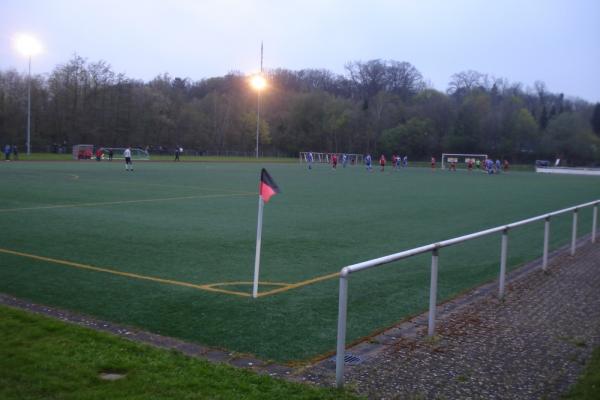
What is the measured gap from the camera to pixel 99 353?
215 inches

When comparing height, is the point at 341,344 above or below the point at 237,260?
above

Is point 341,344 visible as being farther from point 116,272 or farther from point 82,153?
point 82,153

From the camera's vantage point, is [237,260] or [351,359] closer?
[351,359]

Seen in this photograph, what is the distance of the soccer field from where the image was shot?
6.95 meters

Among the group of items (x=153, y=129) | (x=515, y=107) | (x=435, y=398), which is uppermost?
(x=515, y=107)

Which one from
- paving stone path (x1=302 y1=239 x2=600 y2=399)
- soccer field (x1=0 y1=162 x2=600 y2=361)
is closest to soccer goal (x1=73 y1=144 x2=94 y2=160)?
soccer field (x1=0 y1=162 x2=600 y2=361)

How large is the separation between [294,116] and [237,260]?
4042 inches

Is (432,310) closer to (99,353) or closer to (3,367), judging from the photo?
(99,353)

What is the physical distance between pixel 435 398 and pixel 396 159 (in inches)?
2770

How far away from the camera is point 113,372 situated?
16.6 ft

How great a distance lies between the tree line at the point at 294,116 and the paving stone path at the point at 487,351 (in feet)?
235

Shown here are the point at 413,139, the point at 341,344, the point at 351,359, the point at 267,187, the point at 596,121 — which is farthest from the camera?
the point at 596,121

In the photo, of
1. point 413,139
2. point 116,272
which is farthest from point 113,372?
point 413,139

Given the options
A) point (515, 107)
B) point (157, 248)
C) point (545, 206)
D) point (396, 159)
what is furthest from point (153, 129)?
point (157, 248)
